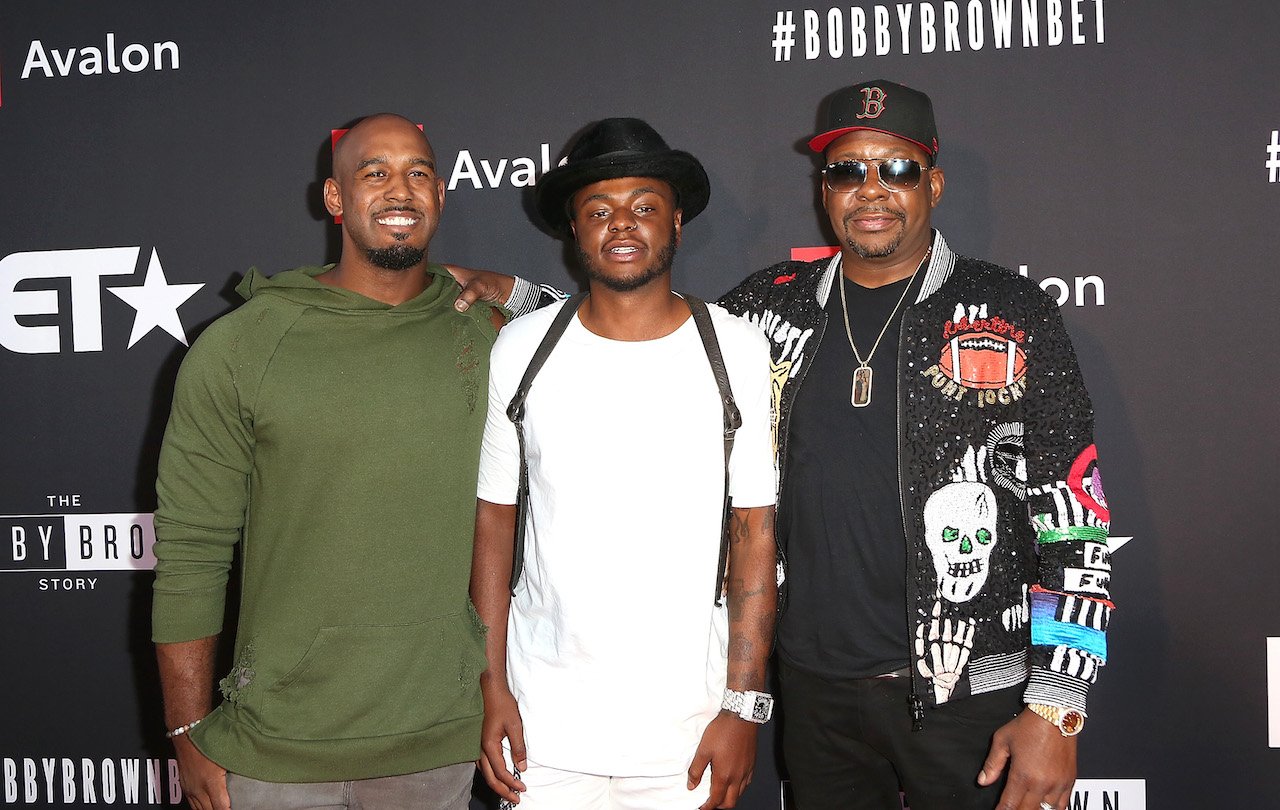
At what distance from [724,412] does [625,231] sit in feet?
1.41

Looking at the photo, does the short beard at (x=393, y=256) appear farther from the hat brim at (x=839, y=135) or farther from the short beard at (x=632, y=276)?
the hat brim at (x=839, y=135)

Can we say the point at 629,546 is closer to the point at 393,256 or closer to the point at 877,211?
the point at 393,256

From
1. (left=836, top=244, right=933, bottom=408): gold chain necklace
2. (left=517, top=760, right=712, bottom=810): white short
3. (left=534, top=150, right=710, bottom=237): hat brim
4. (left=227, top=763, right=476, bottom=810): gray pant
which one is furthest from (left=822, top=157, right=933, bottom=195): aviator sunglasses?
(left=227, top=763, right=476, bottom=810): gray pant

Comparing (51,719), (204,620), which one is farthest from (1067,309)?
(51,719)

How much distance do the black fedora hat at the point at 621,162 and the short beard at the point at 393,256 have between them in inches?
Result: 13.3

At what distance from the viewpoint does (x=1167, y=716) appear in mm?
2727

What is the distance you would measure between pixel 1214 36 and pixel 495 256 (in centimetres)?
210

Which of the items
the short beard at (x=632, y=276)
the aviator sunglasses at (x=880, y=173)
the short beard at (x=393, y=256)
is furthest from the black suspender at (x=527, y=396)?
the aviator sunglasses at (x=880, y=173)

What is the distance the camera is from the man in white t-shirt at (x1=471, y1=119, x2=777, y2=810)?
6.34 ft

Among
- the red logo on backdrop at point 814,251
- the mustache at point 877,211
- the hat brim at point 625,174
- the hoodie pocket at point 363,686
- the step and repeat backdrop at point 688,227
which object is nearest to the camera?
the hoodie pocket at point 363,686

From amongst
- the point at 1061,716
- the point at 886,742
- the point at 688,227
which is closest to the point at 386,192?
the point at 688,227

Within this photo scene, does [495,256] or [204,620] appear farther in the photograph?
[495,256]

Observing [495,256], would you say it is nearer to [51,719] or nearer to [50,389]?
[50,389]

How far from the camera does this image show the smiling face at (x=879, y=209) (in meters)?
2.16
